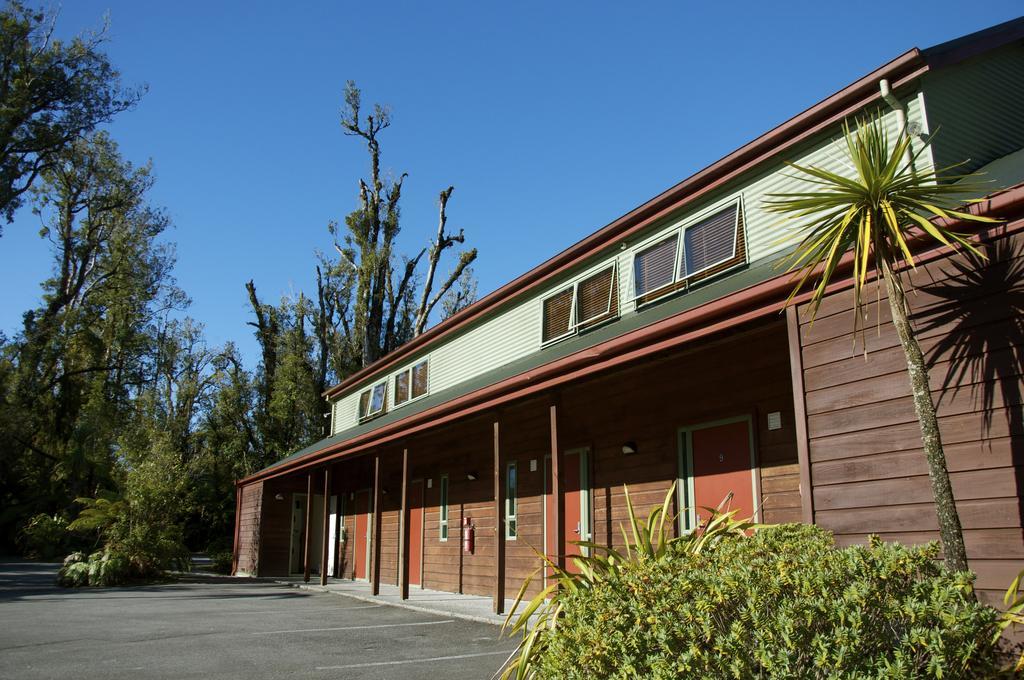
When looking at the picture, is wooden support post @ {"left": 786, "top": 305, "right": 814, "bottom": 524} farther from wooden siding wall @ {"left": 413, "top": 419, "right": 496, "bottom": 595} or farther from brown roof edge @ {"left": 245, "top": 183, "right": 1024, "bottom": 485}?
wooden siding wall @ {"left": 413, "top": 419, "right": 496, "bottom": 595}

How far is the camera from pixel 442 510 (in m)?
15.8

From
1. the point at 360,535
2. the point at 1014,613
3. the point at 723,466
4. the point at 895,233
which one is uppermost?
the point at 895,233

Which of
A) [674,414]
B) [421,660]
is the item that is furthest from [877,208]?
[421,660]

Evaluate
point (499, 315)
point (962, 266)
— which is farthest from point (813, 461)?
point (499, 315)

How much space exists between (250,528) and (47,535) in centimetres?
1129

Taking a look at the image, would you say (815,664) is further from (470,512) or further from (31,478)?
(31,478)

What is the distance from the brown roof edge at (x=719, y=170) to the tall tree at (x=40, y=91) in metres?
23.8

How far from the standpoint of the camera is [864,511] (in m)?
5.73

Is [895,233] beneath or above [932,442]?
above

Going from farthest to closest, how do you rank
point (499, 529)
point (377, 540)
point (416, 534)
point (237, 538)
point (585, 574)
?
point (237, 538) < point (416, 534) < point (377, 540) < point (499, 529) < point (585, 574)

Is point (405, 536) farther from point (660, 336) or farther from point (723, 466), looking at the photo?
point (660, 336)

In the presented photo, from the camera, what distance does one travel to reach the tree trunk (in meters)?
4.60

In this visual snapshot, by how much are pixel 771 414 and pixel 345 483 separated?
15.2m

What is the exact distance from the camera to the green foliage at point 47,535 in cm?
2880
